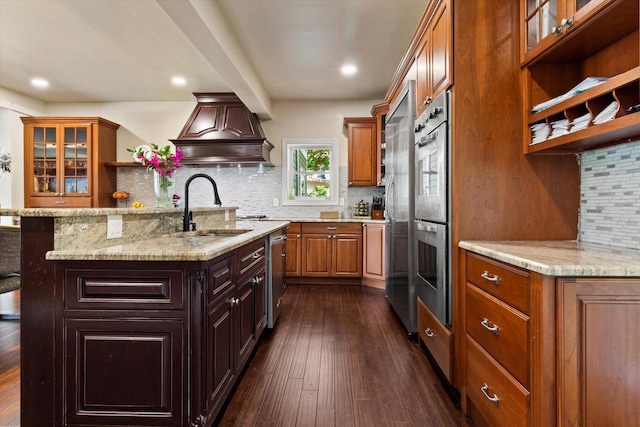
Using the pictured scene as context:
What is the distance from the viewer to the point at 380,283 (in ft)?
13.3

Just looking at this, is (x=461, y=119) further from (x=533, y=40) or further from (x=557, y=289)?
(x=557, y=289)

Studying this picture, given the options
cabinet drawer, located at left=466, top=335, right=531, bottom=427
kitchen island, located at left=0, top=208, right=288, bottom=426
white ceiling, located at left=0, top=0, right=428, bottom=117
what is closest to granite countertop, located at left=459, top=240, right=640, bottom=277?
cabinet drawer, located at left=466, top=335, right=531, bottom=427

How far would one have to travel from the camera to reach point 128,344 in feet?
4.17

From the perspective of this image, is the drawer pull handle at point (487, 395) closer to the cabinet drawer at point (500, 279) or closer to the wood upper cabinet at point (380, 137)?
the cabinet drawer at point (500, 279)

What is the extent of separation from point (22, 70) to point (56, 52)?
3.14ft

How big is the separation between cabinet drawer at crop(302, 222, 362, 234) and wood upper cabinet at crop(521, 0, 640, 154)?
2.68m

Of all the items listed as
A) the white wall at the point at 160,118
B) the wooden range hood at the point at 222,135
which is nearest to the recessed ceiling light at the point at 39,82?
the white wall at the point at 160,118

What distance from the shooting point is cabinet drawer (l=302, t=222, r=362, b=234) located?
418cm

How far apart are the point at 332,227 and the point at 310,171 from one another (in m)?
1.15

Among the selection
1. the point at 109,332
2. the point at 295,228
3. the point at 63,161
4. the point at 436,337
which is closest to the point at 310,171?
the point at 295,228

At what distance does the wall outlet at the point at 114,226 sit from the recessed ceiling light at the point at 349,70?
10.1 feet

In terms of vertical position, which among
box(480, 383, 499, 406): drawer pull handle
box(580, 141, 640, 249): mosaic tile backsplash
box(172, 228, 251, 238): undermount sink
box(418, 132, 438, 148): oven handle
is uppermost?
box(418, 132, 438, 148): oven handle

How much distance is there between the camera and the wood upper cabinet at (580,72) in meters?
1.14

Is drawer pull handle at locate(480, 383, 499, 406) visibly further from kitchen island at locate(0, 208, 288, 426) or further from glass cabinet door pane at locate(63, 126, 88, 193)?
glass cabinet door pane at locate(63, 126, 88, 193)
